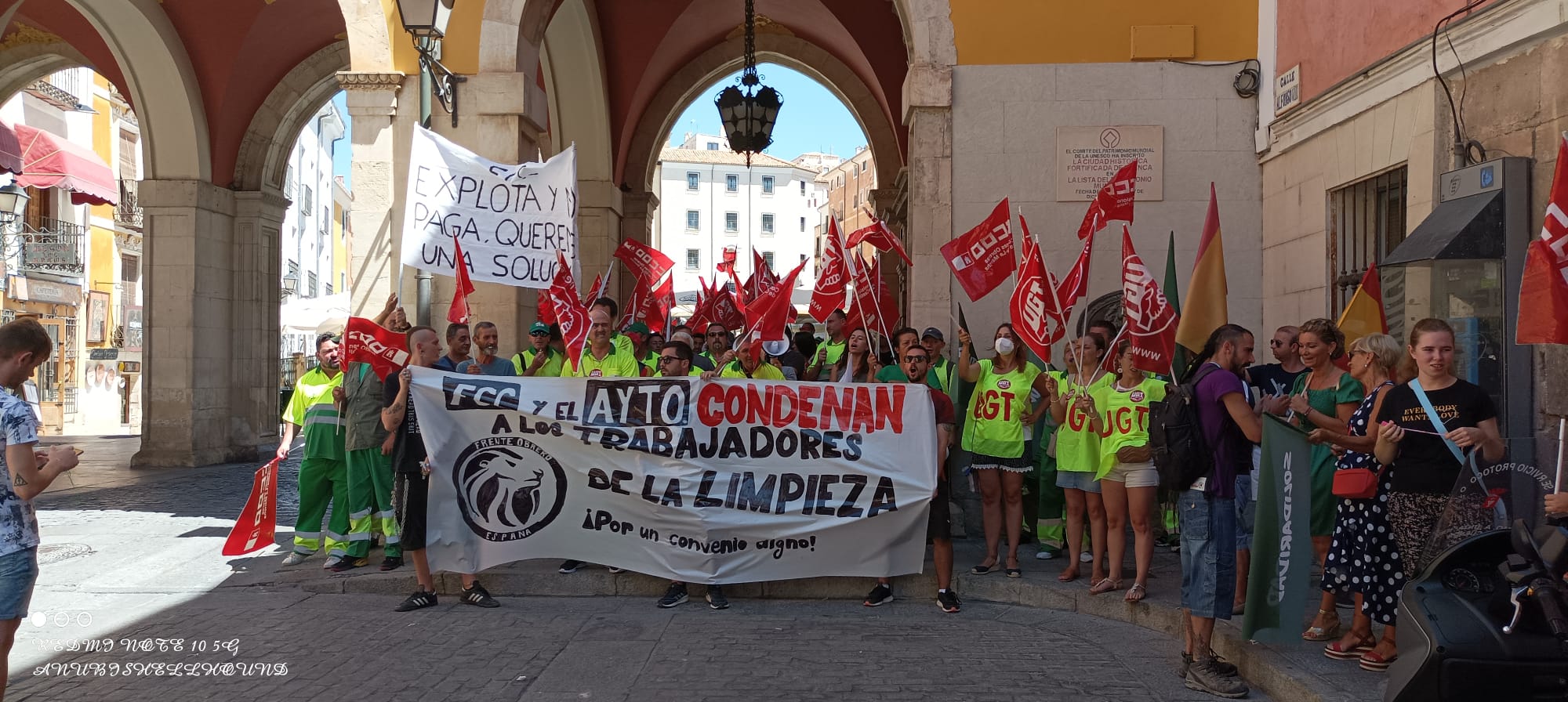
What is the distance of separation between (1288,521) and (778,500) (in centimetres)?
326

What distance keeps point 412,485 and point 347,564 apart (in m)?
1.35

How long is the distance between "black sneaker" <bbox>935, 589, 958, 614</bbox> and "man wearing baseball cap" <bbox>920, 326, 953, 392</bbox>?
182 centimetres

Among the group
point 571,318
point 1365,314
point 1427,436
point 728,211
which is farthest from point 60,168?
point 728,211

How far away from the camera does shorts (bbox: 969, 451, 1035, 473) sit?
25.8 ft

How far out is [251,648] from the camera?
600 centimetres

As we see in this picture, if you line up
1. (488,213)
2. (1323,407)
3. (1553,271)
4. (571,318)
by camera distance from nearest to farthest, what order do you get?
(1553,271) → (1323,407) → (571,318) → (488,213)

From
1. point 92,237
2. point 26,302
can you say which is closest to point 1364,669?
point 26,302

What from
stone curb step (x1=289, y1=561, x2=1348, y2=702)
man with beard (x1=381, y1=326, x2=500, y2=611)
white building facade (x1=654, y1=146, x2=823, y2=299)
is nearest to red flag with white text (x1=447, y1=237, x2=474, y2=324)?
man with beard (x1=381, y1=326, x2=500, y2=611)

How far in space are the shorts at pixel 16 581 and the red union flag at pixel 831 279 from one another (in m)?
6.15

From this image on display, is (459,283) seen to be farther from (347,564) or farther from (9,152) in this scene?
(9,152)

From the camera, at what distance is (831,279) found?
9797mm

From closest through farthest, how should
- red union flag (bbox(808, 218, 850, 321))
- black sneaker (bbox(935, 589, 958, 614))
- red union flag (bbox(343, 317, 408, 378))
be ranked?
black sneaker (bbox(935, 589, 958, 614)) < red union flag (bbox(343, 317, 408, 378)) < red union flag (bbox(808, 218, 850, 321))

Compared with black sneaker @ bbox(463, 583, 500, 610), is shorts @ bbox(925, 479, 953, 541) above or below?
above

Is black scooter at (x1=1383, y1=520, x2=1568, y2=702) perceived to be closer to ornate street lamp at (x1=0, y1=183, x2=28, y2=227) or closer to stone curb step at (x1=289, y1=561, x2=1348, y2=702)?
stone curb step at (x1=289, y1=561, x2=1348, y2=702)
